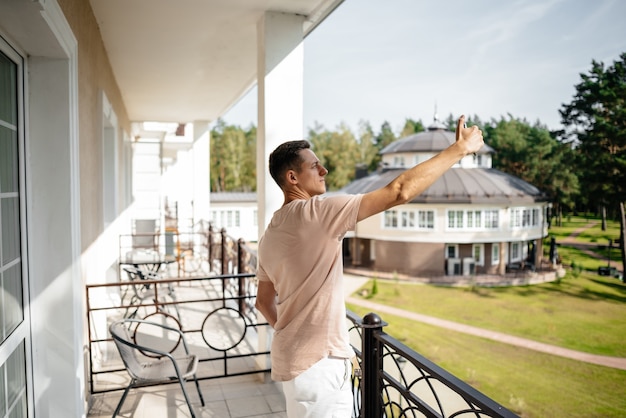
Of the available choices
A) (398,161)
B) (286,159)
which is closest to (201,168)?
(286,159)

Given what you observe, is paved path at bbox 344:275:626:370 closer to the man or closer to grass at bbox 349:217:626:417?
grass at bbox 349:217:626:417

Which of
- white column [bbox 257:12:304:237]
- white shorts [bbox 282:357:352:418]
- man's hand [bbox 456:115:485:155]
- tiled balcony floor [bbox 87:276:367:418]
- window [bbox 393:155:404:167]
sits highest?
window [bbox 393:155:404:167]

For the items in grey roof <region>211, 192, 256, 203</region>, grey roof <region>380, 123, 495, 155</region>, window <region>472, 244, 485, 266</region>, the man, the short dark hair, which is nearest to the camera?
the man

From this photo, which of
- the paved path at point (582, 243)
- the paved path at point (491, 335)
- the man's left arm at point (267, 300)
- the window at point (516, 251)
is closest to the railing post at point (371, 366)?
the man's left arm at point (267, 300)

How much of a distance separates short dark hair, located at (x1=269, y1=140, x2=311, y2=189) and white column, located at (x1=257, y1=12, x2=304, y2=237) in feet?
7.26

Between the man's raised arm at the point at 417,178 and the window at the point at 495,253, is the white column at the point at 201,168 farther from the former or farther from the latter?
the window at the point at 495,253

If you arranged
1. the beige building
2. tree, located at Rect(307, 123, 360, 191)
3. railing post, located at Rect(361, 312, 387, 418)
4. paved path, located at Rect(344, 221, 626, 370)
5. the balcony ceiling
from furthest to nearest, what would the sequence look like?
1. tree, located at Rect(307, 123, 360, 191)
2. paved path, located at Rect(344, 221, 626, 370)
3. the balcony ceiling
4. railing post, located at Rect(361, 312, 387, 418)
5. the beige building

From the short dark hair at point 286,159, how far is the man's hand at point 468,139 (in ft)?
1.55

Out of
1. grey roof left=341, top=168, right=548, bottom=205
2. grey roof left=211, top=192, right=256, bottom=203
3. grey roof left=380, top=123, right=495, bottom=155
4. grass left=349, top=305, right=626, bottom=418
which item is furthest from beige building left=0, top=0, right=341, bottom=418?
grey roof left=380, top=123, right=495, bottom=155

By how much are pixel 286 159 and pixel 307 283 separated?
406mm

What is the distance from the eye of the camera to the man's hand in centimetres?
135

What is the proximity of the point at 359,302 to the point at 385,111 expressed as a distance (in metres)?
40.4

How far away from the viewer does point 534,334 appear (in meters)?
30.4

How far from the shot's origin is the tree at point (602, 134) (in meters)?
27.0
